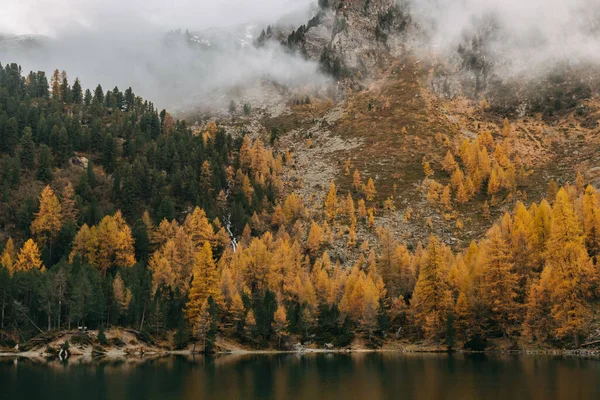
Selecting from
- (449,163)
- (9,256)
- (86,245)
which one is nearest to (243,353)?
(86,245)

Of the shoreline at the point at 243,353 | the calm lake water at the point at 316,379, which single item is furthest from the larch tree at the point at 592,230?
the calm lake water at the point at 316,379

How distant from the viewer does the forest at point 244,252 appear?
306ft

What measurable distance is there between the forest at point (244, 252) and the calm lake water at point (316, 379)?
1665 cm

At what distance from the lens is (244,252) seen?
5059 inches

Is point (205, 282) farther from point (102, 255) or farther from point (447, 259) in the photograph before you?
point (447, 259)

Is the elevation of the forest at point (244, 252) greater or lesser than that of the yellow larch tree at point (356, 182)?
lesser

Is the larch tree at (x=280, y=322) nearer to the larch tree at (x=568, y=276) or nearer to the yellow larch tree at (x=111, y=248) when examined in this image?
→ the yellow larch tree at (x=111, y=248)

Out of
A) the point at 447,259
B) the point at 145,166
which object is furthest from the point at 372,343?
the point at 145,166

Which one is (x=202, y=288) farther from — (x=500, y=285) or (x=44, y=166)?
(x=44, y=166)

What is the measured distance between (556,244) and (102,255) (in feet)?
317

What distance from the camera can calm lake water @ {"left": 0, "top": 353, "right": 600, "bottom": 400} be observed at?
48344 millimetres

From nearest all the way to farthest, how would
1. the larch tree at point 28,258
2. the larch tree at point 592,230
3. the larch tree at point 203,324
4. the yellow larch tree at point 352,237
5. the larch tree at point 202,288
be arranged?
the larch tree at point 592,230
the larch tree at point 203,324
the larch tree at point 202,288
the larch tree at point 28,258
the yellow larch tree at point 352,237

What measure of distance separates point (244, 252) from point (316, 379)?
69773 millimetres

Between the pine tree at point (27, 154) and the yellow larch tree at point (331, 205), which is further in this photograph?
the yellow larch tree at point (331, 205)
